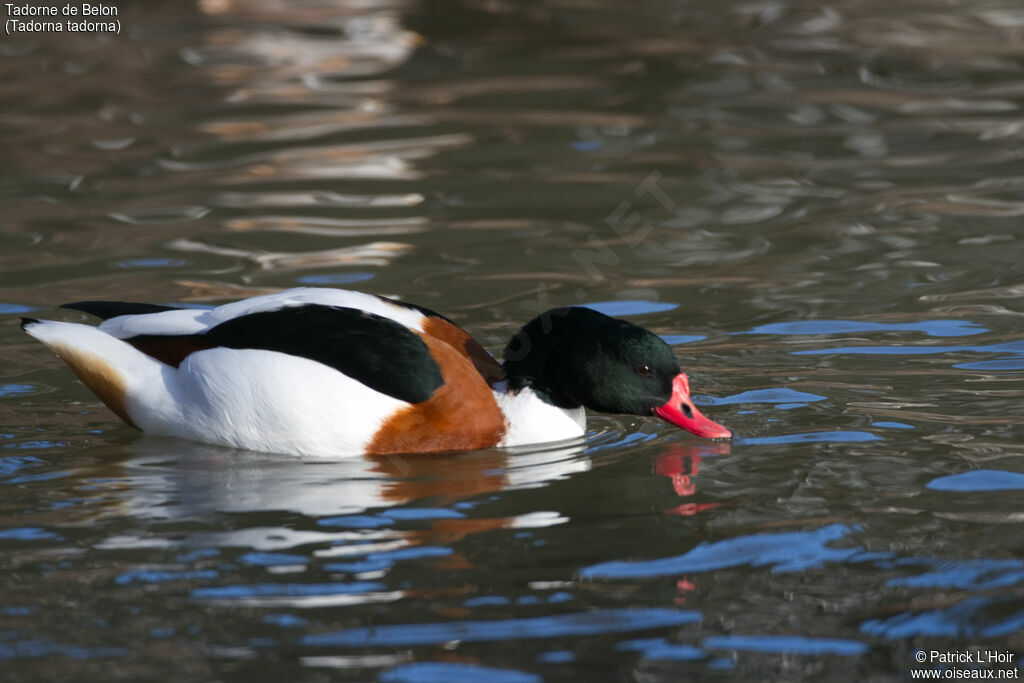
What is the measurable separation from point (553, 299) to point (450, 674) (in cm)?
536

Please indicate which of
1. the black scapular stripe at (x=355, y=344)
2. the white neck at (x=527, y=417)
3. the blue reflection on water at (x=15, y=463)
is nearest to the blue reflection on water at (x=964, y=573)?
the white neck at (x=527, y=417)

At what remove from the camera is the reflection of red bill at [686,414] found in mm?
7113

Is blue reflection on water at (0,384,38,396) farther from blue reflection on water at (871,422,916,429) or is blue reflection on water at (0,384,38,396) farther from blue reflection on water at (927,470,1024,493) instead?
blue reflection on water at (927,470,1024,493)

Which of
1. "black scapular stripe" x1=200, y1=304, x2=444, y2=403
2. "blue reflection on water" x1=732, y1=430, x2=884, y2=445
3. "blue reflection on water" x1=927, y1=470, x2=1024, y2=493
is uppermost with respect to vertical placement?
"black scapular stripe" x1=200, y1=304, x2=444, y2=403

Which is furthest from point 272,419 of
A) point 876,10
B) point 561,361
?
point 876,10

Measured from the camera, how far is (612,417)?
316 inches

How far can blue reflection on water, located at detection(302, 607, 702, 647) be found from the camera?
16.5ft

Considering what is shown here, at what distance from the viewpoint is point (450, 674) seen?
483 cm

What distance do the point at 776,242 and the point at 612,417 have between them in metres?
3.59

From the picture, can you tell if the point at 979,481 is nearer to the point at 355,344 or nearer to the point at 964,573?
the point at 964,573

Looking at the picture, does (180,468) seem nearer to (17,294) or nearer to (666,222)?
(17,294)

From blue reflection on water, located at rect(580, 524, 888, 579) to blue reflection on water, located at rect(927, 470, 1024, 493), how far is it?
2.66ft

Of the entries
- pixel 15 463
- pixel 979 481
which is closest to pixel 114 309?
pixel 15 463

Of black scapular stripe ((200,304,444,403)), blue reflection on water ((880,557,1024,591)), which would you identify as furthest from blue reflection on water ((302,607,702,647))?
black scapular stripe ((200,304,444,403))
